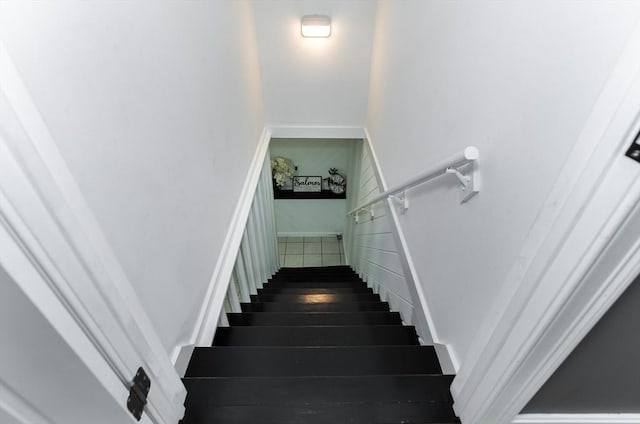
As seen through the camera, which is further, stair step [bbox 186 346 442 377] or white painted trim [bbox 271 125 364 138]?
white painted trim [bbox 271 125 364 138]

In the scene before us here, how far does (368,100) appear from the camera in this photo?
3439 millimetres

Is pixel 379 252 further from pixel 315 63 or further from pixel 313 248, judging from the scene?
pixel 313 248

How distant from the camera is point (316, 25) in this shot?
289 cm

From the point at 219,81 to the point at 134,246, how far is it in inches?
47.2

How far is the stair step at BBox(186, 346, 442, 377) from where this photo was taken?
1.30 meters

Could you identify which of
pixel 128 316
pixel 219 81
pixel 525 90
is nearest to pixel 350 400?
pixel 128 316

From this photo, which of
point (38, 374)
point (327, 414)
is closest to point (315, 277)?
point (327, 414)

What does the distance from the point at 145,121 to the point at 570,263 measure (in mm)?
1079

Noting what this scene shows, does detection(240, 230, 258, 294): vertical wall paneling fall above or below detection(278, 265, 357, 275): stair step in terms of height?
above

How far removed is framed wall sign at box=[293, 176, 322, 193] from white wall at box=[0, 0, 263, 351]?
10.2 feet

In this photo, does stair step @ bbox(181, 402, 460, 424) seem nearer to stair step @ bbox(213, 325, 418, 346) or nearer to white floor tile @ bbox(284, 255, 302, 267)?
Answer: stair step @ bbox(213, 325, 418, 346)

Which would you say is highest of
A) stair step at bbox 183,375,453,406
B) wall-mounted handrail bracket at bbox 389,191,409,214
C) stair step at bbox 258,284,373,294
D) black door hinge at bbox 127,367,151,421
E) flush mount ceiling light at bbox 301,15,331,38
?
flush mount ceiling light at bbox 301,15,331,38

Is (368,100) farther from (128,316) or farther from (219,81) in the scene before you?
(128,316)

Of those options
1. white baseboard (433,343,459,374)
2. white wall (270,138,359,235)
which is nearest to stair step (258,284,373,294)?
white baseboard (433,343,459,374)
